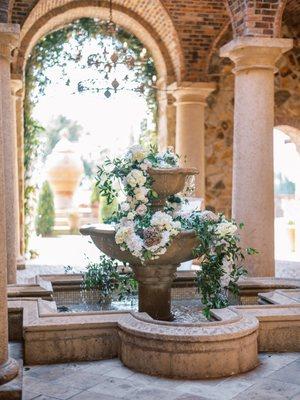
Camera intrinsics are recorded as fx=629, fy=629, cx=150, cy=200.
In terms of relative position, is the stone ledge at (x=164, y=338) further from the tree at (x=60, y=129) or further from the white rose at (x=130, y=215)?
the tree at (x=60, y=129)

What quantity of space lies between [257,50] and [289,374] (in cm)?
413

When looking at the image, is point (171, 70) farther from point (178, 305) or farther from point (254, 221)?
point (178, 305)

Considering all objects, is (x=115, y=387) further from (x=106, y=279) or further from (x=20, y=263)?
(x=20, y=263)

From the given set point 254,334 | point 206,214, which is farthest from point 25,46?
point 254,334

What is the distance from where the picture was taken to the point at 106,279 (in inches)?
256

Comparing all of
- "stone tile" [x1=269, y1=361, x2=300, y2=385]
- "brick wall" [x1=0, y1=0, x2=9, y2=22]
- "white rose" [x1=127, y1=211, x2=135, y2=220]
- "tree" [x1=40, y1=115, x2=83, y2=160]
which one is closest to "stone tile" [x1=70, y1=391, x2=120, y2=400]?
"stone tile" [x1=269, y1=361, x2=300, y2=385]

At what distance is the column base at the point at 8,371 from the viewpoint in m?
3.86

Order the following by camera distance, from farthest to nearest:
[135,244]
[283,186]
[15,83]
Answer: [283,186]
[15,83]
[135,244]

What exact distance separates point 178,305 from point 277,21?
11.7 ft

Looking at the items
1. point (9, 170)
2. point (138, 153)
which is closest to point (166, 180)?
point (138, 153)

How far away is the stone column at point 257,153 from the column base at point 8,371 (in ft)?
13.0

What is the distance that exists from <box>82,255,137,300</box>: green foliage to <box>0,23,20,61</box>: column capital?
8.54ft

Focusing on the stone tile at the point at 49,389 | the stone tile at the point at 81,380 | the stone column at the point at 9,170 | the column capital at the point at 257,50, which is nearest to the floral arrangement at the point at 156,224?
the stone tile at the point at 81,380

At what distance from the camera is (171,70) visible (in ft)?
39.4
